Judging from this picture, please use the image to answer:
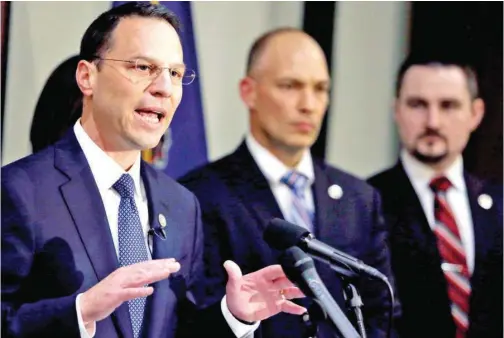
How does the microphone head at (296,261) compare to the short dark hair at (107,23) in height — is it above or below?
below

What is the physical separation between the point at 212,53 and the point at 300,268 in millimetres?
1120

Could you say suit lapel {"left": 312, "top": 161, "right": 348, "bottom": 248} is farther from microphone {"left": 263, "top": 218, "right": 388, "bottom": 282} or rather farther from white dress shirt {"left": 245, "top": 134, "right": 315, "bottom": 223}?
microphone {"left": 263, "top": 218, "right": 388, "bottom": 282}

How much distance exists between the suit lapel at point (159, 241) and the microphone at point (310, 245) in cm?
52

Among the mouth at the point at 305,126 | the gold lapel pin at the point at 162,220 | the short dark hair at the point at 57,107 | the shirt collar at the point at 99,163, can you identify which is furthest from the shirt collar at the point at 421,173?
the short dark hair at the point at 57,107

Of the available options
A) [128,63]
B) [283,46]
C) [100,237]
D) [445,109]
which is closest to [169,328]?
[100,237]

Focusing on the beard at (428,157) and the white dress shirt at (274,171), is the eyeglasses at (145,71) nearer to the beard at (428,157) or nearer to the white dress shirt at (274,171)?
the white dress shirt at (274,171)

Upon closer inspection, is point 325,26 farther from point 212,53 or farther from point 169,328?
point 169,328

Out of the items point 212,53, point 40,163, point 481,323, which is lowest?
point 481,323

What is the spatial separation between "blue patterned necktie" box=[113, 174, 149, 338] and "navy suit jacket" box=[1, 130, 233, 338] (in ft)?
0.09

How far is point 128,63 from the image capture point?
274 centimetres

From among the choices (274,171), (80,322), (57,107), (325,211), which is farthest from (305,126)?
(80,322)

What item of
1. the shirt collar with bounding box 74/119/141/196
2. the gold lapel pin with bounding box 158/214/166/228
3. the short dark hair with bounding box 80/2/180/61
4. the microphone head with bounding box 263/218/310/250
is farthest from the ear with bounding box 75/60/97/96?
the microphone head with bounding box 263/218/310/250

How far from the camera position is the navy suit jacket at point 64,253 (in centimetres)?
256

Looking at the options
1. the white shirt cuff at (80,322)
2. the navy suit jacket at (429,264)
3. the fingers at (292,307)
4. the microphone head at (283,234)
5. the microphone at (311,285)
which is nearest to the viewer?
the microphone at (311,285)
